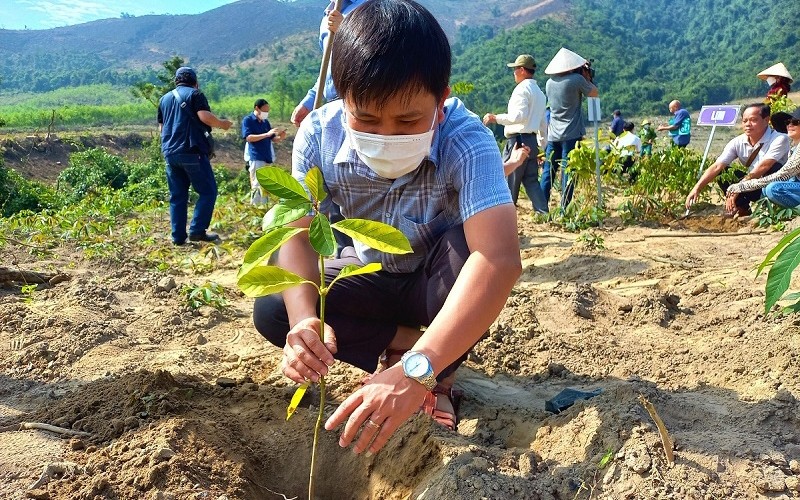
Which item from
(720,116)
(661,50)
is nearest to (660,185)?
(720,116)

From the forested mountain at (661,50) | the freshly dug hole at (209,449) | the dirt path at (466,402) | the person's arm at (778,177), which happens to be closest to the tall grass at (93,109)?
→ the forested mountain at (661,50)

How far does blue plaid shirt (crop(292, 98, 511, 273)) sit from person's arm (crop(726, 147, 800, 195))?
3.73m

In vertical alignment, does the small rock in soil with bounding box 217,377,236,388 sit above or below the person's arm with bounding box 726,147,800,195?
above

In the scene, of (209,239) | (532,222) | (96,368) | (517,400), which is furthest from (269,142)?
(517,400)

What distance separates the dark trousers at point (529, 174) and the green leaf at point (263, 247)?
415 cm

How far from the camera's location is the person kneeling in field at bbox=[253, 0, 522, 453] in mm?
1271

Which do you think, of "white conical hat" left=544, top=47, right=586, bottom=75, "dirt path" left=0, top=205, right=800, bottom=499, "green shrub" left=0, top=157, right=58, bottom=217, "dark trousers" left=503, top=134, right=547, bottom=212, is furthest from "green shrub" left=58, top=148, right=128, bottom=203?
"dirt path" left=0, top=205, right=800, bottom=499

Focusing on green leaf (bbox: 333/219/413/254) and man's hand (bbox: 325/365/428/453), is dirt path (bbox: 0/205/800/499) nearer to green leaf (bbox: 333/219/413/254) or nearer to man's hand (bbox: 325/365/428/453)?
man's hand (bbox: 325/365/428/453)

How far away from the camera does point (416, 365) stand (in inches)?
48.9

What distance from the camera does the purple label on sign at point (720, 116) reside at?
21.0 ft

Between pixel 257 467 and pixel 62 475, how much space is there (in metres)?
0.49

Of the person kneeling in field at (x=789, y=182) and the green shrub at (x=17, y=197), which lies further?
the green shrub at (x=17, y=197)

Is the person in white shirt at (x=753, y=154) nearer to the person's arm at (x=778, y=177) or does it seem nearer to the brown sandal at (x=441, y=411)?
the person's arm at (x=778, y=177)

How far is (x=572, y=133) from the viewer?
576 cm
